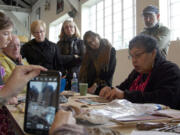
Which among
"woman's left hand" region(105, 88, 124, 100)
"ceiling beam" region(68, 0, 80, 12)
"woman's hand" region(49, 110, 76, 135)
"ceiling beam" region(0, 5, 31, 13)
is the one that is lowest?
"woman's left hand" region(105, 88, 124, 100)

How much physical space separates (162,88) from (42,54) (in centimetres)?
183

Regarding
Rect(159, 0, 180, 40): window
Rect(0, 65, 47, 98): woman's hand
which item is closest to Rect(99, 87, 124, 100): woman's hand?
Rect(0, 65, 47, 98): woman's hand

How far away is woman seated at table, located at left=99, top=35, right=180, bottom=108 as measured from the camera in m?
1.35

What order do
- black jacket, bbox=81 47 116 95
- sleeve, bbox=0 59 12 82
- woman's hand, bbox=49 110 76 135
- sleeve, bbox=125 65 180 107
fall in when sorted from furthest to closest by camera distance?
1. black jacket, bbox=81 47 116 95
2. sleeve, bbox=0 59 12 82
3. sleeve, bbox=125 65 180 107
4. woman's hand, bbox=49 110 76 135

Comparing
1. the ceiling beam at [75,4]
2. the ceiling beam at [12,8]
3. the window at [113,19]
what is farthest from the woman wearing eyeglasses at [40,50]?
the ceiling beam at [12,8]

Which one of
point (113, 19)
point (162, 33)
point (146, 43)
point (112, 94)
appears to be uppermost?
point (113, 19)

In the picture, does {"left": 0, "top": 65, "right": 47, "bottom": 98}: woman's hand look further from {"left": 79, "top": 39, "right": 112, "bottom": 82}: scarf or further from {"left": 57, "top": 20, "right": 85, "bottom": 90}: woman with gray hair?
{"left": 57, "top": 20, "right": 85, "bottom": 90}: woman with gray hair

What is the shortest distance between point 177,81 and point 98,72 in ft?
3.85

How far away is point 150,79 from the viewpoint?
153 cm

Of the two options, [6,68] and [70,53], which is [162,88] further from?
[70,53]

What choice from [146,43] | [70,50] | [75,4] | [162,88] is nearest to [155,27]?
[70,50]

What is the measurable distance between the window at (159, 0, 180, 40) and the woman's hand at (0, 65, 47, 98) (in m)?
3.44

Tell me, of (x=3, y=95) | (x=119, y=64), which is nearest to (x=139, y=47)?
(x=3, y=95)

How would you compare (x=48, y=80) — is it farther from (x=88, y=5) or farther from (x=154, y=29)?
(x=88, y=5)
